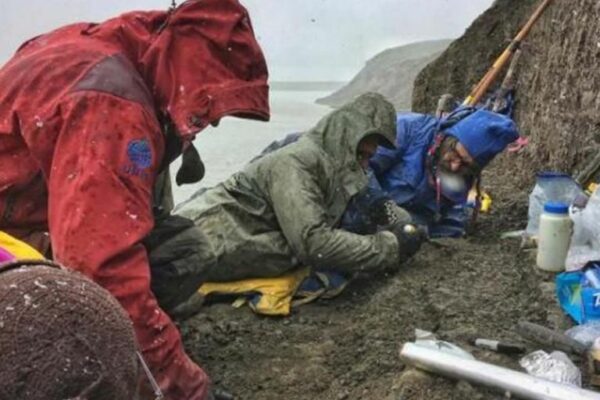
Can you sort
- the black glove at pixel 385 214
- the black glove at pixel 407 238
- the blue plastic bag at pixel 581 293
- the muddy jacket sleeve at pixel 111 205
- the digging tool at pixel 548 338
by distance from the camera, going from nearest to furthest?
the muddy jacket sleeve at pixel 111 205 → the digging tool at pixel 548 338 → the blue plastic bag at pixel 581 293 → the black glove at pixel 407 238 → the black glove at pixel 385 214

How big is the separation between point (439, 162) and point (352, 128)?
3.09ft

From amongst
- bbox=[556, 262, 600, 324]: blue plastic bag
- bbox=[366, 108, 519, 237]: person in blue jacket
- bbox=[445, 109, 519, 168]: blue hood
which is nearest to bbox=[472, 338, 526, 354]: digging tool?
bbox=[556, 262, 600, 324]: blue plastic bag

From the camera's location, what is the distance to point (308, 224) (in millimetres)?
3818

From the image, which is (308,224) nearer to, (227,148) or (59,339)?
(59,339)

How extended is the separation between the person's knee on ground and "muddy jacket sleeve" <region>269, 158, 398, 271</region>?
256cm

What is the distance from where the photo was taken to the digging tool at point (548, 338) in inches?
110

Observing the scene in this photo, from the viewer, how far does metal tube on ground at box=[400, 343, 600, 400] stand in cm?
228

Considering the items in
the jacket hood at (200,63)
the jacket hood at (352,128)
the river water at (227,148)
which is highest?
the jacket hood at (200,63)

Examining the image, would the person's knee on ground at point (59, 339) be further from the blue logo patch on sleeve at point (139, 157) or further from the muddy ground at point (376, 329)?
the muddy ground at point (376, 329)

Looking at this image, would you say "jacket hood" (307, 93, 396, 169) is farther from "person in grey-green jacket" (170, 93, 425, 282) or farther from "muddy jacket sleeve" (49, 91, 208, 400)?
"muddy jacket sleeve" (49, 91, 208, 400)

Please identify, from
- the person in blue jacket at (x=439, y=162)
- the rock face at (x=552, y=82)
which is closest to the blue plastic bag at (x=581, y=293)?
the person in blue jacket at (x=439, y=162)

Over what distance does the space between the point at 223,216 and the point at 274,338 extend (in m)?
0.70

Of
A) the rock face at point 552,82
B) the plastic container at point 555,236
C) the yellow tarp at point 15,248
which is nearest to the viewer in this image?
the yellow tarp at point 15,248

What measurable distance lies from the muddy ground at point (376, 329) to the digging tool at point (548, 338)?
6 centimetres
